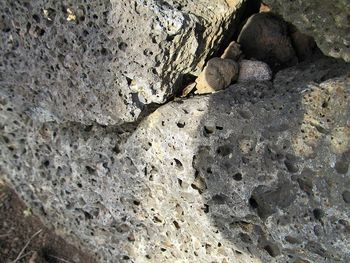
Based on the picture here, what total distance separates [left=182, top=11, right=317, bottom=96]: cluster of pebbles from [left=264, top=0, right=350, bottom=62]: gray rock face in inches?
11.3

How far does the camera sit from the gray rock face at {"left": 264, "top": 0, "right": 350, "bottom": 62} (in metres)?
1.28

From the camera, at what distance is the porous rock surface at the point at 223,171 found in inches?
55.8

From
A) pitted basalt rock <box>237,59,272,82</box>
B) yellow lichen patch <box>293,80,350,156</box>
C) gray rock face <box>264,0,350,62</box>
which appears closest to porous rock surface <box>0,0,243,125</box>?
pitted basalt rock <box>237,59,272,82</box>

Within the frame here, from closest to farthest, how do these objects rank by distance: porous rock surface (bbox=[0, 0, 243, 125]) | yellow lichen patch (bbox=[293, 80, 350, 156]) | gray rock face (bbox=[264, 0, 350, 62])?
gray rock face (bbox=[264, 0, 350, 62]) < yellow lichen patch (bbox=[293, 80, 350, 156]) < porous rock surface (bbox=[0, 0, 243, 125])

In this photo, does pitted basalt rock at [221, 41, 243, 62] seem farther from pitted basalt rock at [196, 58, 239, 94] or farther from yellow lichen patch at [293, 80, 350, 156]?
yellow lichen patch at [293, 80, 350, 156]

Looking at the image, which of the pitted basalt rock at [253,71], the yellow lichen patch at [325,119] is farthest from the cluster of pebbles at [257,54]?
the yellow lichen patch at [325,119]

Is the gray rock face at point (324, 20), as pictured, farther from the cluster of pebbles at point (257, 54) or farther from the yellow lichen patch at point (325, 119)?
the cluster of pebbles at point (257, 54)

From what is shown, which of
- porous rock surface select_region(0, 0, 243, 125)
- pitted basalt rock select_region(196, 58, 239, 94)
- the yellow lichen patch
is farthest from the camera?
pitted basalt rock select_region(196, 58, 239, 94)

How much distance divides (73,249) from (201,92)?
97cm

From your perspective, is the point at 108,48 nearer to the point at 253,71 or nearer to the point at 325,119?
the point at 253,71

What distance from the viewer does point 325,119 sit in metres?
1.43

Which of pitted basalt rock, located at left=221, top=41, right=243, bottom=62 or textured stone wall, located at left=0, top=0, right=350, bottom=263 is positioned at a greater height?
pitted basalt rock, located at left=221, top=41, right=243, bottom=62

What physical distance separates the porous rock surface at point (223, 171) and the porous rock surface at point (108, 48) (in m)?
0.10

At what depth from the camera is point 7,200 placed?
91.4 inches
